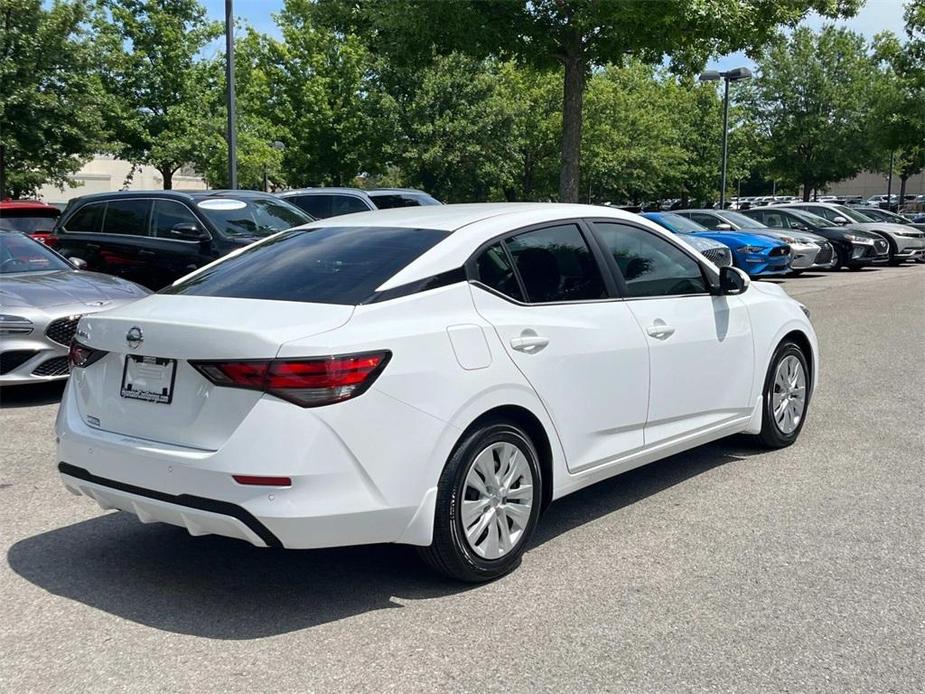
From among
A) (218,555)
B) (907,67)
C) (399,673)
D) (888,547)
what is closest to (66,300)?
(218,555)

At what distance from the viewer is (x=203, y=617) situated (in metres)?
3.83

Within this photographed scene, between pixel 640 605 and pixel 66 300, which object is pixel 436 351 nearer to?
pixel 640 605

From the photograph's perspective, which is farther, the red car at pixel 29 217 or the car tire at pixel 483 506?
the red car at pixel 29 217

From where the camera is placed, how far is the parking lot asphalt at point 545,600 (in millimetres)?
3344

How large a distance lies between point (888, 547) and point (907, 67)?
36240 millimetres

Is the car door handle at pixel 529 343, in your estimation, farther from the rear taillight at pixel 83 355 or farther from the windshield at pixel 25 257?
the windshield at pixel 25 257

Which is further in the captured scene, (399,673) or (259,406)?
(259,406)

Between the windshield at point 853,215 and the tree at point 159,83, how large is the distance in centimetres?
2092

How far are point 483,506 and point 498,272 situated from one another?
1.06 metres

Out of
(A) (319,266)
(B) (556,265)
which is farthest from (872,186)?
(A) (319,266)

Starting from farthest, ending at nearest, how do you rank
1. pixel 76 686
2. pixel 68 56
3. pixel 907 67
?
pixel 907 67 < pixel 68 56 < pixel 76 686

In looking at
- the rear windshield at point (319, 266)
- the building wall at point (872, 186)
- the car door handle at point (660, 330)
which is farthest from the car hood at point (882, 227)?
the building wall at point (872, 186)

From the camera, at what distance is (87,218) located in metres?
11.8

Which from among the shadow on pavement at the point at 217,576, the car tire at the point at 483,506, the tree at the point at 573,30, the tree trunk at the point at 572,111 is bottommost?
the shadow on pavement at the point at 217,576
